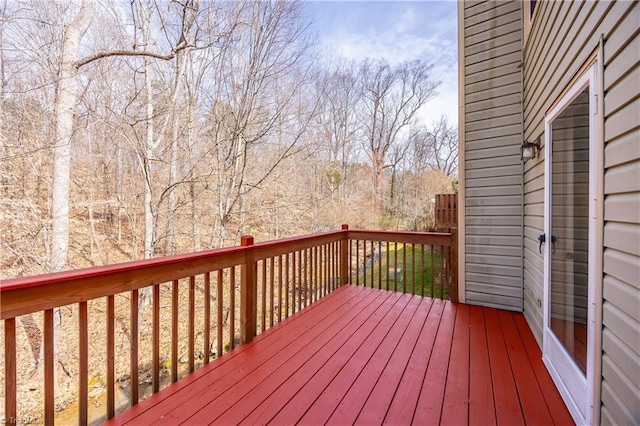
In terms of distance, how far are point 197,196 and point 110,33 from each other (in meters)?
3.25

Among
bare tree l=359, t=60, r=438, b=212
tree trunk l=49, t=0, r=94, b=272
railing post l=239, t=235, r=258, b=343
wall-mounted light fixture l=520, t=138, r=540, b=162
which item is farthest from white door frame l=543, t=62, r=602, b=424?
bare tree l=359, t=60, r=438, b=212

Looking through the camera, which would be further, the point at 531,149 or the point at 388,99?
the point at 388,99

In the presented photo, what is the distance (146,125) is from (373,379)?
5.67 m

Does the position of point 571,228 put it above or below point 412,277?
above

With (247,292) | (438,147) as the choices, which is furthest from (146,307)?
(438,147)

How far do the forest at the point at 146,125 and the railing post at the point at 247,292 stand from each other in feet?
9.87

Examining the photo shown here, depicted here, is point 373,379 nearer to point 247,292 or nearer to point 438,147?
point 247,292

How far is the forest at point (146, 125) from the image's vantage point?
4297 mm

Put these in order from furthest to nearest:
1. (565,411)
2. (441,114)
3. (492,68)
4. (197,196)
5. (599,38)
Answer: (441,114)
(197,196)
(492,68)
(565,411)
(599,38)

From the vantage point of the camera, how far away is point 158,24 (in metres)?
5.13

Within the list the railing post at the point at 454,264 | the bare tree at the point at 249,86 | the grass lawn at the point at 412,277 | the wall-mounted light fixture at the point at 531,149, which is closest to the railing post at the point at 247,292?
the grass lawn at the point at 412,277

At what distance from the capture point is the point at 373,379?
2.08m

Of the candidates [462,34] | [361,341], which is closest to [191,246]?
[361,341]

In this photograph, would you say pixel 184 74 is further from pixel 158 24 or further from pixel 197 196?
pixel 197 196
